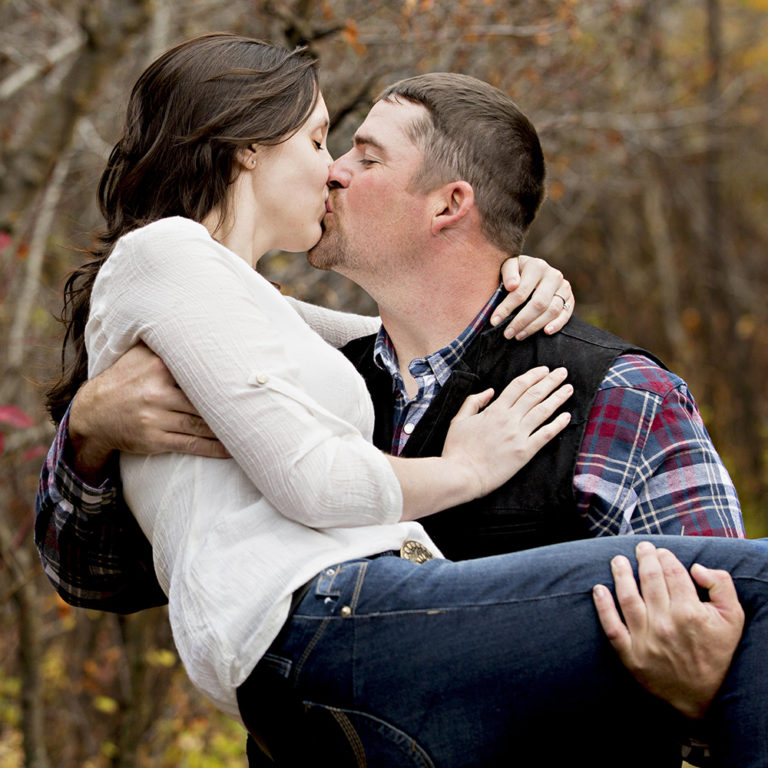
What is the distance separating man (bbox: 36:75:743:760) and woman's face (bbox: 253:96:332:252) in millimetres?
281

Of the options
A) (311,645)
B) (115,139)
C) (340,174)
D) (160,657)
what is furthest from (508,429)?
(115,139)


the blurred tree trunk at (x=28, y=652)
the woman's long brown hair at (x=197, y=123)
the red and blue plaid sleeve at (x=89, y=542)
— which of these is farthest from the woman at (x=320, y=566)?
the blurred tree trunk at (x=28, y=652)

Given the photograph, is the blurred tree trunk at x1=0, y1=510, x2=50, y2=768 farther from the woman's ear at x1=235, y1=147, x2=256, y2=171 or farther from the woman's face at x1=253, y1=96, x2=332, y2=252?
the woman's ear at x1=235, y1=147, x2=256, y2=171

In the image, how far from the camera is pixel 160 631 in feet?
17.2

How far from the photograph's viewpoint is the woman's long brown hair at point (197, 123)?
2.50 m

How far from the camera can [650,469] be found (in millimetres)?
2508

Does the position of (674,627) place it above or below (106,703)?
above

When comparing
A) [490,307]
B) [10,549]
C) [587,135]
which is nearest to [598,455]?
[490,307]

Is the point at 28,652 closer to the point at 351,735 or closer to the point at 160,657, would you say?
the point at 160,657

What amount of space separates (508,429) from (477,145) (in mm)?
938

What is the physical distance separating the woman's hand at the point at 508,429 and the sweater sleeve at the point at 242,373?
0.32 meters

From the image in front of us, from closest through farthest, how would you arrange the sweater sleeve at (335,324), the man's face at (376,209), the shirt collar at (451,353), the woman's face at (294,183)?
the woman's face at (294,183), the shirt collar at (451,353), the man's face at (376,209), the sweater sleeve at (335,324)

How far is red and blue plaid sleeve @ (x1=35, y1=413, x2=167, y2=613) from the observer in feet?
8.32

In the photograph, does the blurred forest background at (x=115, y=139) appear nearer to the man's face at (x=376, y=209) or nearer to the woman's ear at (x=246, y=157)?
the woman's ear at (x=246, y=157)
